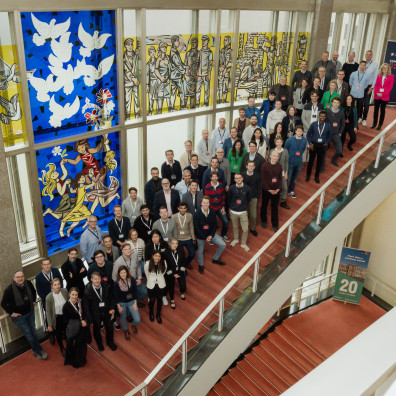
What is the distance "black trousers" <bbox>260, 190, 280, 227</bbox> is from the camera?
9180 millimetres

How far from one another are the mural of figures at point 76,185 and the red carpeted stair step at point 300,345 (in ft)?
19.1

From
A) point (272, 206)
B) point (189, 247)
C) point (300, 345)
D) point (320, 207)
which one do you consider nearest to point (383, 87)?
point (320, 207)

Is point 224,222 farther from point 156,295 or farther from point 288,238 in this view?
point 156,295

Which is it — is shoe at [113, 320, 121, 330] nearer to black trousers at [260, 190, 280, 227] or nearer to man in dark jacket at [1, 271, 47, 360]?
man in dark jacket at [1, 271, 47, 360]

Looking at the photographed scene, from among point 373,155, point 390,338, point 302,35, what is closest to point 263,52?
point 302,35

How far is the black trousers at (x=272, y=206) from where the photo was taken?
9.18m

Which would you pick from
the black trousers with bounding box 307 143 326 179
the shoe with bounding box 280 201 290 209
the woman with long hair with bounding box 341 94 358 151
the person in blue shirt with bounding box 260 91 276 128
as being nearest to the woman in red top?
the woman with long hair with bounding box 341 94 358 151

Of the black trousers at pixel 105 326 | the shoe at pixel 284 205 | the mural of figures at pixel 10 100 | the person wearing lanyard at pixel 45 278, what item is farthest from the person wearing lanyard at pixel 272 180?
the mural of figures at pixel 10 100

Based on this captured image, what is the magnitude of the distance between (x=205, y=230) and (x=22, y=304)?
11.4ft

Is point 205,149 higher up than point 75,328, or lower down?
higher up

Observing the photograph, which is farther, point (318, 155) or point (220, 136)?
point (318, 155)

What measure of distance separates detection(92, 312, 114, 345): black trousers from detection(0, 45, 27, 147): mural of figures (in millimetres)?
3562

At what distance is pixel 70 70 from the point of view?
8.91m

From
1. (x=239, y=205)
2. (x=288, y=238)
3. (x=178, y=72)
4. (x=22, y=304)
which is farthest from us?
(x=178, y=72)
